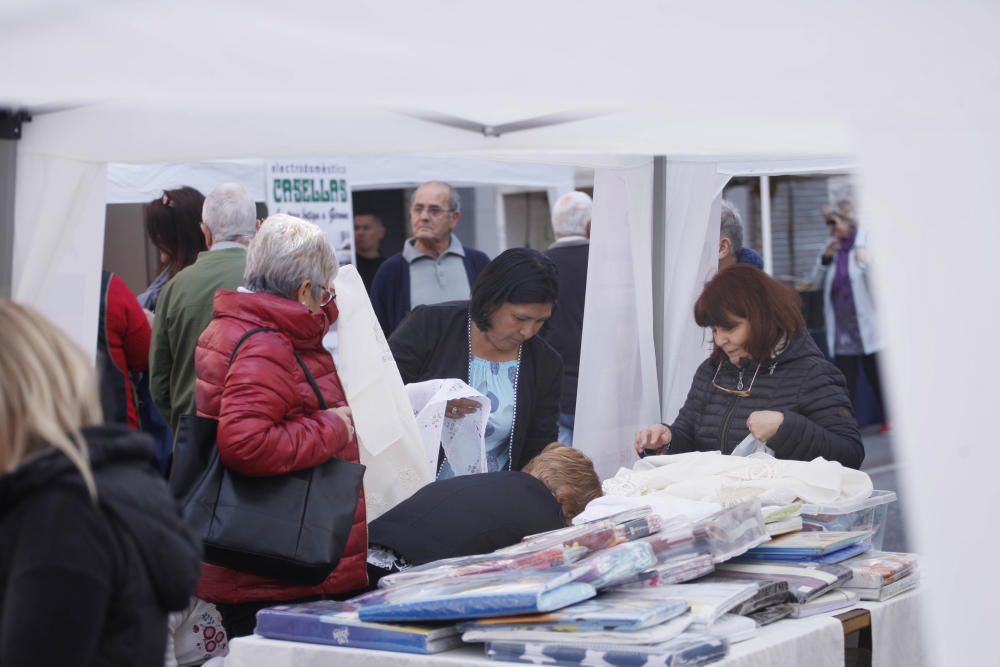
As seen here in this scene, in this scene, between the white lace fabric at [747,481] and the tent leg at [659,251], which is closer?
the white lace fabric at [747,481]

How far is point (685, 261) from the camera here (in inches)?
183

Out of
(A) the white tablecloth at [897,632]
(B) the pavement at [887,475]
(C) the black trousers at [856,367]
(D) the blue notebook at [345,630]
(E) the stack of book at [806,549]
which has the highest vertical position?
(E) the stack of book at [806,549]

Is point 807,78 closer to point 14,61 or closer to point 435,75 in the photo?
point 435,75

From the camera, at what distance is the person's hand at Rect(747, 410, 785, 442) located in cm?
348

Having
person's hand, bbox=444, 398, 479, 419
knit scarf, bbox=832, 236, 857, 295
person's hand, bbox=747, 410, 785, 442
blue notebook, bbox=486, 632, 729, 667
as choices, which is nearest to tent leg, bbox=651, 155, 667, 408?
person's hand, bbox=444, 398, 479, 419

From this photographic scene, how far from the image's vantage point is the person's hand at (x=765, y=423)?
11.4ft

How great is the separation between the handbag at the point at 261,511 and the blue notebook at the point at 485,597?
0.50 m

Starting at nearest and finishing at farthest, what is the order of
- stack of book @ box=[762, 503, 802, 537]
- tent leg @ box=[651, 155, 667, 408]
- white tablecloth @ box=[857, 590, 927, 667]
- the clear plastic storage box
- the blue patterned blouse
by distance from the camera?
white tablecloth @ box=[857, 590, 927, 667] → stack of book @ box=[762, 503, 802, 537] → the clear plastic storage box → the blue patterned blouse → tent leg @ box=[651, 155, 667, 408]

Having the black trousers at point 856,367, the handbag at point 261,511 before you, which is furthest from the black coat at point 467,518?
the black trousers at point 856,367

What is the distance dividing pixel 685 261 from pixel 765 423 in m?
1.28

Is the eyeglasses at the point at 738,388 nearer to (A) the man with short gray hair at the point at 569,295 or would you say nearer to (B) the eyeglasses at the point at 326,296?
→ (B) the eyeglasses at the point at 326,296

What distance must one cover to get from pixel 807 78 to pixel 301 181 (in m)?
5.19

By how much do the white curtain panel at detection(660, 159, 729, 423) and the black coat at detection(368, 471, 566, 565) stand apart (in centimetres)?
172

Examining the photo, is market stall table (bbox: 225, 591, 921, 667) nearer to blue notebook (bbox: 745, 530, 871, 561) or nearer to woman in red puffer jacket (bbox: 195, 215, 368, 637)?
blue notebook (bbox: 745, 530, 871, 561)
